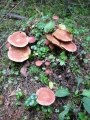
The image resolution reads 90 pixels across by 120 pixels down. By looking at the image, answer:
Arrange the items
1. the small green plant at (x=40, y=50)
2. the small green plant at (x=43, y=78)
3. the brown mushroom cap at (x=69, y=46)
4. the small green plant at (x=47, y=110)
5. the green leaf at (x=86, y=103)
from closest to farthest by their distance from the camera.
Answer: the green leaf at (x=86, y=103)
the small green plant at (x=47, y=110)
the small green plant at (x=43, y=78)
the brown mushroom cap at (x=69, y=46)
the small green plant at (x=40, y=50)

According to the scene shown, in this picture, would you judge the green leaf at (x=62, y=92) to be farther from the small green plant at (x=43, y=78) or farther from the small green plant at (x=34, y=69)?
the small green plant at (x=34, y=69)

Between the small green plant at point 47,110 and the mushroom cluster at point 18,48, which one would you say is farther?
the mushroom cluster at point 18,48

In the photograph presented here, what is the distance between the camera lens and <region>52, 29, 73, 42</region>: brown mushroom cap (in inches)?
148

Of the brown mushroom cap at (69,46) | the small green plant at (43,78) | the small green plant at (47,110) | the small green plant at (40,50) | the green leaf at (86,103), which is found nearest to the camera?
the green leaf at (86,103)

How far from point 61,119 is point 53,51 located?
56.3 inches

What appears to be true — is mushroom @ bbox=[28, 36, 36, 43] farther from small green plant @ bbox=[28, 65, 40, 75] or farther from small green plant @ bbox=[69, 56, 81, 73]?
small green plant @ bbox=[69, 56, 81, 73]

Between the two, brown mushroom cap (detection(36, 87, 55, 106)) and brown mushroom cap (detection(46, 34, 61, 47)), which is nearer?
brown mushroom cap (detection(36, 87, 55, 106))

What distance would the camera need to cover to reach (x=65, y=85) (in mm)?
3691

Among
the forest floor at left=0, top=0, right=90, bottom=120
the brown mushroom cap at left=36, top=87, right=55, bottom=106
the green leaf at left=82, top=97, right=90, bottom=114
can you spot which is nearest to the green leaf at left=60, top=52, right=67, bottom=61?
the forest floor at left=0, top=0, right=90, bottom=120

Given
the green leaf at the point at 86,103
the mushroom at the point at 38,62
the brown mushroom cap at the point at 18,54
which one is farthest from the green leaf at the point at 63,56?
the green leaf at the point at 86,103

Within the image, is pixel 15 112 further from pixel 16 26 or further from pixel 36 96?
pixel 16 26

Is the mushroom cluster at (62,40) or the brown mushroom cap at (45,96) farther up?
the mushroom cluster at (62,40)

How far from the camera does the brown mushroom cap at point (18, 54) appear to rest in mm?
3742

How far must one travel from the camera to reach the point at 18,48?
3869mm
